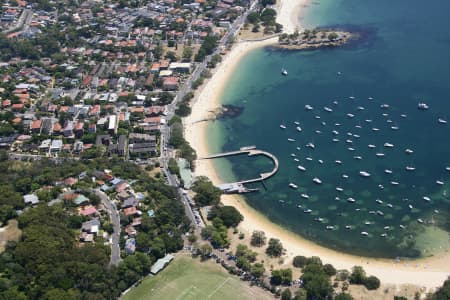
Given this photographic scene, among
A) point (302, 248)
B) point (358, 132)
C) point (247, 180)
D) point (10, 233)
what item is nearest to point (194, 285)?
point (302, 248)

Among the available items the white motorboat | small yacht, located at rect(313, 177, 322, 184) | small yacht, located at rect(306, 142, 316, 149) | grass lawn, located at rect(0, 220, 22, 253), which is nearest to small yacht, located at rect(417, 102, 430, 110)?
small yacht, located at rect(306, 142, 316, 149)

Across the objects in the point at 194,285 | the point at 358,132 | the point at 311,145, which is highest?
the point at 358,132

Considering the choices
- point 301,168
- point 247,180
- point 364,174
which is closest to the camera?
point 364,174

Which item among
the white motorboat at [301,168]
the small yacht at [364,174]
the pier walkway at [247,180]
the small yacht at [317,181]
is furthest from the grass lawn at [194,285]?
the small yacht at [364,174]

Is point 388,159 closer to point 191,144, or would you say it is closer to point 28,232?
point 191,144

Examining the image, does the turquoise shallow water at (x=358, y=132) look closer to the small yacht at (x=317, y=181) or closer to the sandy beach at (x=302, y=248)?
the small yacht at (x=317, y=181)

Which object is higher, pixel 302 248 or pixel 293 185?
pixel 293 185

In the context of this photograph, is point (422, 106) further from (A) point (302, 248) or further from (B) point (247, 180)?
(A) point (302, 248)
